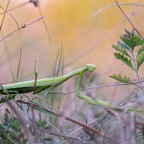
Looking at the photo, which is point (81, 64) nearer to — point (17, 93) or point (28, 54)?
point (28, 54)

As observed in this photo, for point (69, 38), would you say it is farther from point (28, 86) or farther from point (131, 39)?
point (28, 86)

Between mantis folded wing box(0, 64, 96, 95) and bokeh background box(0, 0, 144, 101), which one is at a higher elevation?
bokeh background box(0, 0, 144, 101)

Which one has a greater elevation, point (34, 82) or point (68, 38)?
point (68, 38)

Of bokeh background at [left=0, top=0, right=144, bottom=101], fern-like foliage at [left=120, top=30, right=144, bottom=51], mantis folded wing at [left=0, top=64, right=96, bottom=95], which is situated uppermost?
bokeh background at [left=0, top=0, right=144, bottom=101]

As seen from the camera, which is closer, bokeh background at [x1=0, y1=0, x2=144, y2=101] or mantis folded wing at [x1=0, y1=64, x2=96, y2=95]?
mantis folded wing at [x1=0, y1=64, x2=96, y2=95]

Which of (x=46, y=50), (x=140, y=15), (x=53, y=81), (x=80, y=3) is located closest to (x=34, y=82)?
(x=53, y=81)

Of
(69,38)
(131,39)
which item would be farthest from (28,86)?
(69,38)

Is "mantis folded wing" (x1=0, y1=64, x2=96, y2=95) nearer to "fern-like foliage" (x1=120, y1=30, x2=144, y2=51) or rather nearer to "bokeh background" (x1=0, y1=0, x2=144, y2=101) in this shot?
"fern-like foliage" (x1=120, y1=30, x2=144, y2=51)

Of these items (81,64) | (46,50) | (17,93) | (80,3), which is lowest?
Answer: (17,93)

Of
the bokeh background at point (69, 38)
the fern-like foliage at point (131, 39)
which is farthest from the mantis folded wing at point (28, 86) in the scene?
the bokeh background at point (69, 38)

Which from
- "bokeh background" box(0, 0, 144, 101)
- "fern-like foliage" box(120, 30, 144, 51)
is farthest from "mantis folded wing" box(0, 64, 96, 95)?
"bokeh background" box(0, 0, 144, 101)
